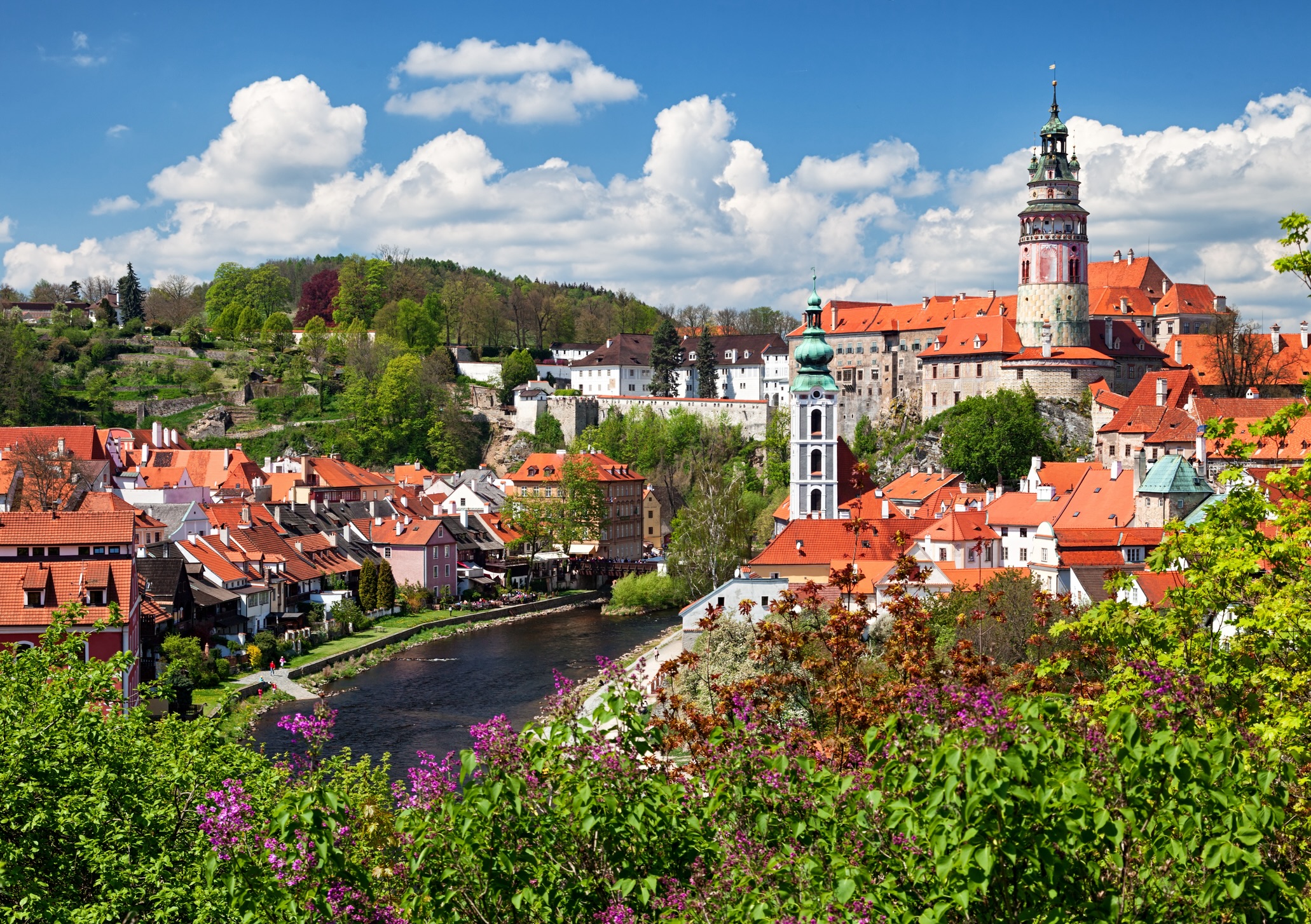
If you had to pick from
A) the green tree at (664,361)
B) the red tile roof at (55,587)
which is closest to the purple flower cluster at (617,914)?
the red tile roof at (55,587)

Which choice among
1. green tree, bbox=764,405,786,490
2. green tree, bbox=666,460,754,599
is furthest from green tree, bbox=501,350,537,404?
green tree, bbox=666,460,754,599

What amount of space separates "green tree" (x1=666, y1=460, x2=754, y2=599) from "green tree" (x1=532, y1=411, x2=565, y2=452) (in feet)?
84.7

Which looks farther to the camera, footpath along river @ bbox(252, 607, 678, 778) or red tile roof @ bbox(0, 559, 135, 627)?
footpath along river @ bbox(252, 607, 678, 778)

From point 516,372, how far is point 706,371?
12017 mm

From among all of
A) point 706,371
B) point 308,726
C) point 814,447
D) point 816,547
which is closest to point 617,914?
point 308,726

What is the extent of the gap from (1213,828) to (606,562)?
51.9m

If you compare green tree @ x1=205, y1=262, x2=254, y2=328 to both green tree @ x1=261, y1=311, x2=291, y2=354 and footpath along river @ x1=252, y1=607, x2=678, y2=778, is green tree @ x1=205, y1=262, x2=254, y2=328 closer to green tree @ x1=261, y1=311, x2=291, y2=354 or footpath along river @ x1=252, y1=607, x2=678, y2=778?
green tree @ x1=261, y1=311, x2=291, y2=354

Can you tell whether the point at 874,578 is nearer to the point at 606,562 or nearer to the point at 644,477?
the point at 606,562

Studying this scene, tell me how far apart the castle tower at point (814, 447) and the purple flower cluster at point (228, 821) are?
124 feet

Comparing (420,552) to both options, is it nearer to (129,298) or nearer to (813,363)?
(813,363)

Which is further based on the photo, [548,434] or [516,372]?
[516,372]

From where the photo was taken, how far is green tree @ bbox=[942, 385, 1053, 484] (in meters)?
54.3

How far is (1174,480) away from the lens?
35.2 m

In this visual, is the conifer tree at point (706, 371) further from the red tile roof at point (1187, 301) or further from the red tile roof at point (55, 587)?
the red tile roof at point (55, 587)
